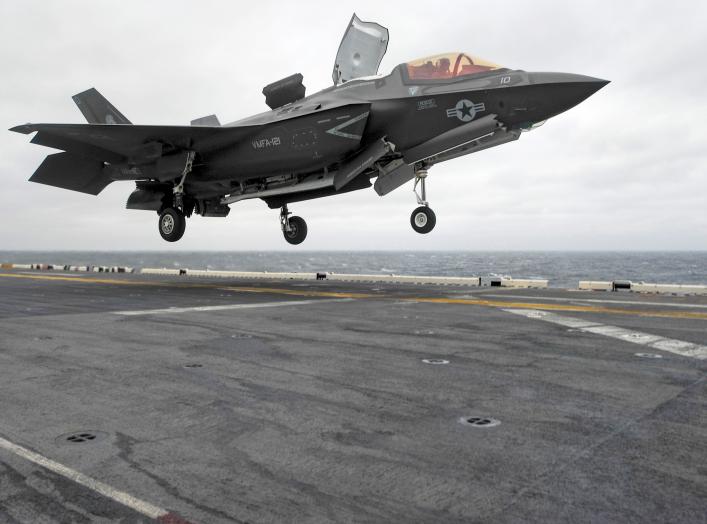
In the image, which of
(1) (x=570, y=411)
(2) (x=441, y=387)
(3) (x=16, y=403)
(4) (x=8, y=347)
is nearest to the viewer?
(1) (x=570, y=411)

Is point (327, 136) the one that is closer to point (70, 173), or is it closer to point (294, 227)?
point (294, 227)

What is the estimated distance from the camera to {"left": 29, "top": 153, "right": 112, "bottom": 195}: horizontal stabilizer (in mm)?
19312

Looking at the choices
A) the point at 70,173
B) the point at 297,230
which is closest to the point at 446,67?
the point at 297,230

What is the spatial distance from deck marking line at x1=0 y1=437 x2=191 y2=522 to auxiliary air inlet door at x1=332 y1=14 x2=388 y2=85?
593 inches

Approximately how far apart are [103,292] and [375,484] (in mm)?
15216

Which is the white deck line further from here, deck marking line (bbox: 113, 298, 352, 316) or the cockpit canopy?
the cockpit canopy

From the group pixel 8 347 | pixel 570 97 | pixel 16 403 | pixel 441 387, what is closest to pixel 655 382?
pixel 441 387

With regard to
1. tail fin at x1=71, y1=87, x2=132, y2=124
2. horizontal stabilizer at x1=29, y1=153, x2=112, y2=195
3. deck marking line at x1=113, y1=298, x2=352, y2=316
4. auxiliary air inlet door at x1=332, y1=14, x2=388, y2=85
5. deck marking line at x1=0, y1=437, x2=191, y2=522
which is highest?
auxiliary air inlet door at x1=332, y1=14, x2=388, y2=85

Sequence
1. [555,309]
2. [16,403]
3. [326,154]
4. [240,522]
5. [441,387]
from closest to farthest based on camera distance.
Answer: [240,522], [16,403], [441,387], [555,309], [326,154]

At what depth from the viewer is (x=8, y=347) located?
270 inches

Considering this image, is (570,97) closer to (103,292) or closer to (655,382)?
(655,382)

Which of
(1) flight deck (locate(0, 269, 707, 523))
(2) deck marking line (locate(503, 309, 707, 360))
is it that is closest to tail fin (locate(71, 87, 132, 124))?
(1) flight deck (locate(0, 269, 707, 523))

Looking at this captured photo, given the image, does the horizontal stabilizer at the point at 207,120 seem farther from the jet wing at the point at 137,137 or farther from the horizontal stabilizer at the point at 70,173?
the horizontal stabilizer at the point at 70,173

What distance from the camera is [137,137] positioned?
16.7 meters
